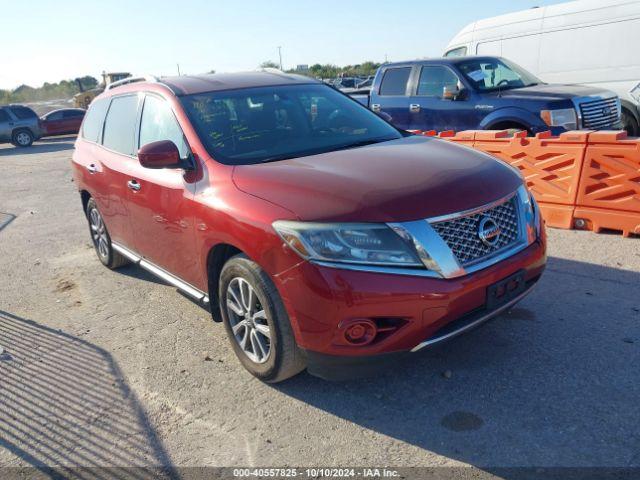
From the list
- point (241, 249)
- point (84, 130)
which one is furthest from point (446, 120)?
point (241, 249)

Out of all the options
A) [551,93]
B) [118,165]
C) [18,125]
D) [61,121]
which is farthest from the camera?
[61,121]

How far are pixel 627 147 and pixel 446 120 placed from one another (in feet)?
12.1

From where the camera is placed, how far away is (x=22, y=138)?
2416 centimetres

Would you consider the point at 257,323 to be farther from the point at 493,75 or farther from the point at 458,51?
the point at 458,51

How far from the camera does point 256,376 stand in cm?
348

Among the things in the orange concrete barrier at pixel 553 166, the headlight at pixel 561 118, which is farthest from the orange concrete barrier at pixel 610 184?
the headlight at pixel 561 118

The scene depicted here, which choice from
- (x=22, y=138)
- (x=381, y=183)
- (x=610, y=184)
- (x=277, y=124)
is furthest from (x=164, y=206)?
(x=22, y=138)

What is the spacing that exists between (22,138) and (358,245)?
2546 cm

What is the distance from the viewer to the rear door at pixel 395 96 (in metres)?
9.45

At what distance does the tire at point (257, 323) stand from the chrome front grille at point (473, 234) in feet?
3.17

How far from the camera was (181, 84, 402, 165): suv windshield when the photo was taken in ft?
12.3

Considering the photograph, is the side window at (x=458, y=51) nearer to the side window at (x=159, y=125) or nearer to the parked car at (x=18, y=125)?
the side window at (x=159, y=125)

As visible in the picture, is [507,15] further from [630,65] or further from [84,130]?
[84,130]

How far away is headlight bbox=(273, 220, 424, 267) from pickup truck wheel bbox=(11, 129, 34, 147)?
82.5 feet
